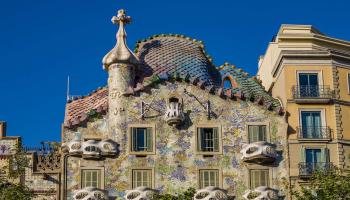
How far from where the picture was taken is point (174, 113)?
168 ft

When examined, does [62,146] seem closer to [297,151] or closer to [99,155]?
[99,155]

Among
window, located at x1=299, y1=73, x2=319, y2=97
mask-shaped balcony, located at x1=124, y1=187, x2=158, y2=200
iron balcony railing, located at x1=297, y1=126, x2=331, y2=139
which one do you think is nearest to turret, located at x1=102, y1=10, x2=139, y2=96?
mask-shaped balcony, located at x1=124, y1=187, x2=158, y2=200

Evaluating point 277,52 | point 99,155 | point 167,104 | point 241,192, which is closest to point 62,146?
point 99,155

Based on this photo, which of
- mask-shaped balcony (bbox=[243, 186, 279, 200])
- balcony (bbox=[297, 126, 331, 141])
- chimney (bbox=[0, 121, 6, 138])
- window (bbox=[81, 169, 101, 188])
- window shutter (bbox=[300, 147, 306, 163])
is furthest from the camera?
chimney (bbox=[0, 121, 6, 138])

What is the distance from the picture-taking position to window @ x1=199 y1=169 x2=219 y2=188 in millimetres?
50594

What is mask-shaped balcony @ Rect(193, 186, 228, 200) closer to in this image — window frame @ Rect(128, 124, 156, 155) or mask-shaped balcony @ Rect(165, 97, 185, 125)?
window frame @ Rect(128, 124, 156, 155)

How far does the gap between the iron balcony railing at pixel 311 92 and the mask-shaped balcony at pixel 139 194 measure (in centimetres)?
1025

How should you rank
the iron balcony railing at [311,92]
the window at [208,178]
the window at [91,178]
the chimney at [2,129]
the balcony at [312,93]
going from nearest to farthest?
the window at [91,178] < the window at [208,178] < the chimney at [2,129] < the balcony at [312,93] < the iron balcony railing at [311,92]

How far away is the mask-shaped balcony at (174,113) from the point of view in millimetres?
51094

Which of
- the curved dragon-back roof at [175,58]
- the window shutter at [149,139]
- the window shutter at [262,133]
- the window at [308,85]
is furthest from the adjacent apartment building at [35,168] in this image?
the window at [308,85]

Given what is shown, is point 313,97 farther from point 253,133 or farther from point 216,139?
point 216,139

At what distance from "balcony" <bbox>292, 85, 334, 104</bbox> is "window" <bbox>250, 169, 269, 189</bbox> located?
15.0 ft

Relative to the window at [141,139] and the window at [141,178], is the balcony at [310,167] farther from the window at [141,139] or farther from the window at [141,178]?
the window at [141,139]

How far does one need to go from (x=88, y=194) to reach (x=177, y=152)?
5702 mm
